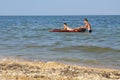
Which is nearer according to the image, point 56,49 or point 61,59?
point 61,59

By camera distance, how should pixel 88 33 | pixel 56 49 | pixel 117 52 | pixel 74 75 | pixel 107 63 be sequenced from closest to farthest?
pixel 74 75, pixel 107 63, pixel 117 52, pixel 56 49, pixel 88 33

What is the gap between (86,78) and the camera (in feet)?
21.9

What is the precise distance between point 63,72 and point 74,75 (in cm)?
42

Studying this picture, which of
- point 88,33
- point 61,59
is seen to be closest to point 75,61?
point 61,59

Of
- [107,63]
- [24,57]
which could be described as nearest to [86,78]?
[107,63]

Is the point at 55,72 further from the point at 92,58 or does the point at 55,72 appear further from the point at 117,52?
the point at 117,52

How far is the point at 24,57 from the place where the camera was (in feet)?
36.5

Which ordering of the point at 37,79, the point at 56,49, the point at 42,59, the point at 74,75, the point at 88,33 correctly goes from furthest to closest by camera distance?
1. the point at 88,33
2. the point at 56,49
3. the point at 42,59
4. the point at 74,75
5. the point at 37,79

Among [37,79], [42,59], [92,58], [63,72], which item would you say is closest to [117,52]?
[92,58]

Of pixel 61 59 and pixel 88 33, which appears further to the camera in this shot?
pixel 88 33

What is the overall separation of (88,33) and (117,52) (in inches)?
387

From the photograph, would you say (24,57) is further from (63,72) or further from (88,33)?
(88,33)

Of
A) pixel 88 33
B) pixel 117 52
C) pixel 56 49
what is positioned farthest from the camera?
pixel 88 33

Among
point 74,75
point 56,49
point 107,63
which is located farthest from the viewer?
point 56,49
